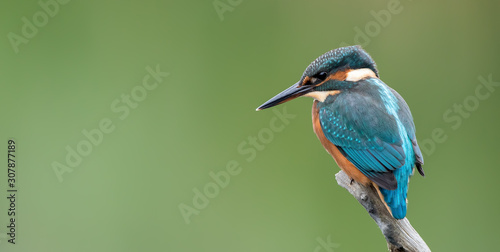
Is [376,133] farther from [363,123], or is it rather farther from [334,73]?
[334,73]

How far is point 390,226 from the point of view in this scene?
159 centimetres

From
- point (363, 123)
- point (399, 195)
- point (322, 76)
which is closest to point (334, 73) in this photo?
point (322, 76)

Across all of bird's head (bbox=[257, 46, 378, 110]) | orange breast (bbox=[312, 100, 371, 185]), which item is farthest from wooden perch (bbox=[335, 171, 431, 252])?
bird's head (bbox=[257, 46, 378, 110])

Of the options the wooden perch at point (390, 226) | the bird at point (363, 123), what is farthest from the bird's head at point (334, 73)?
the wooden perch at point (390, 226)

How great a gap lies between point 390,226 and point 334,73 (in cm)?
49

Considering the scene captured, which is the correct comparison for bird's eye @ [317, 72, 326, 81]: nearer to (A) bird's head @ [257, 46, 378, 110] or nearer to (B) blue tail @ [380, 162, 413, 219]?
(A) bird's head @ [257, 46, 378, 110]

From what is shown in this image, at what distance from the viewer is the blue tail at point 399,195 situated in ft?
4.94

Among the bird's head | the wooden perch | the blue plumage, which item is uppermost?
the bird's head

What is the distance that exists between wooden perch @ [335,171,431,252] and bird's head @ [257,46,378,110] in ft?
1.02

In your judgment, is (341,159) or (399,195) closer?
(399,195)

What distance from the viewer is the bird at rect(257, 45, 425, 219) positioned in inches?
61.7

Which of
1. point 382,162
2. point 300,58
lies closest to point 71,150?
point 300,58

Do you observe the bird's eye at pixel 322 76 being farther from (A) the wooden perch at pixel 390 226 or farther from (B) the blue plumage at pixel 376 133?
(A) the wooden perch at pixel 390 226

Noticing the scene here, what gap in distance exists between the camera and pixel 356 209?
120 inches
